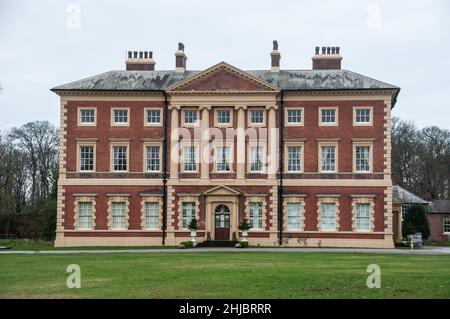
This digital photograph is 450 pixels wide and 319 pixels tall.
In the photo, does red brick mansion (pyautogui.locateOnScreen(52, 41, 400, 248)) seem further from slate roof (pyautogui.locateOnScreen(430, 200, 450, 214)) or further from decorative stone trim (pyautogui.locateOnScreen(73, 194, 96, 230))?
slate roof (pyautogui.locateOnScreen(430, 200, 450, 214))

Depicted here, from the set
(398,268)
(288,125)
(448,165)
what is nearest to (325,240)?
(288,125)

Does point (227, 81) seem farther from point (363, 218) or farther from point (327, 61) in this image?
point (363, 218)

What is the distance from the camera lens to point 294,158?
46.9m

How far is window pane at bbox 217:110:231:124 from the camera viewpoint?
154 ft

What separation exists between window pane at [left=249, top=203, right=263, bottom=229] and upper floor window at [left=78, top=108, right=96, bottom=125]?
11855mm

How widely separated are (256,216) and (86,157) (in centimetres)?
1182

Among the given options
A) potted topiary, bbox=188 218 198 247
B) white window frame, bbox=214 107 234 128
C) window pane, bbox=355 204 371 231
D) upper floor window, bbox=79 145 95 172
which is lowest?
potted topiary, bbox=188 218 198 247

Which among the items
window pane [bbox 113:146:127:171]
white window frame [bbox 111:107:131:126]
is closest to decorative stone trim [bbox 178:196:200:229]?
window pane [bbox 113:146:127:171]

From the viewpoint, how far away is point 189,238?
46750 mm

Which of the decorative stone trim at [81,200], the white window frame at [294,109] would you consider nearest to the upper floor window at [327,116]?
the white window frame at [294,109]

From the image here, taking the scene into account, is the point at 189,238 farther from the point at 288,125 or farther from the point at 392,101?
the point at 392,101

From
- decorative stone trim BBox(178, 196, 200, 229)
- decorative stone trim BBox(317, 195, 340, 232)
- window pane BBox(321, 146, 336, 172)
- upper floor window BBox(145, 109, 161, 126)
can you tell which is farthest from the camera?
upper floor window BBox(145, 109, 161, 126)

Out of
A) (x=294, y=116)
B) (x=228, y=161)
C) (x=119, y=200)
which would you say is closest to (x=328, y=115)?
(x=294, y=116)
